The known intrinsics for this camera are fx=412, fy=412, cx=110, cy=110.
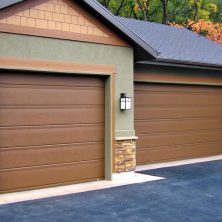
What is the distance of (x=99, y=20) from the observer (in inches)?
368

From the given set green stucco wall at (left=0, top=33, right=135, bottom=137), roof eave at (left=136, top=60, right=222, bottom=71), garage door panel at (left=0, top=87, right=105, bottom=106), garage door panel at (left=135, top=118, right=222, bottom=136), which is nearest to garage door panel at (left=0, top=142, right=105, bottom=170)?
green stucco wall at (left=0, top=33, right=135, bottom=137)

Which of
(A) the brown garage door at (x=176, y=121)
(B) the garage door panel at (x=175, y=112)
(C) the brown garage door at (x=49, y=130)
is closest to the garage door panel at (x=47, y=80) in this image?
(C) the brown garage door at (x=49, y=130)

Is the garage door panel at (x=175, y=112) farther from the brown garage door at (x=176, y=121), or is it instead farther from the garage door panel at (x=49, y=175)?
the garage door panel at (x=49, y=175)

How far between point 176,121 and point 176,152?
97 cm

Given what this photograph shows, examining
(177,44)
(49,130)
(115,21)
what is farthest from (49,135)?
(177,44)

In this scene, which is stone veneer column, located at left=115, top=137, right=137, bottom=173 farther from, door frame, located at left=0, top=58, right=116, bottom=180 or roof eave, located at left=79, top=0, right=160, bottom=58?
roof eave, located at left=79, top=0, right=160, bottom=58

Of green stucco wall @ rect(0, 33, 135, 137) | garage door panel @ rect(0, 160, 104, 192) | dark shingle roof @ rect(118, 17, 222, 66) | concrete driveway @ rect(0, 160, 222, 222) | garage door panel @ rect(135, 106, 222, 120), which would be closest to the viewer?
concrete driveway @ rect(0, 160, 222, 222)

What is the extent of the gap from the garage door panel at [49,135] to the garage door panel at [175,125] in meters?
2.48

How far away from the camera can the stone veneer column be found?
9.69m

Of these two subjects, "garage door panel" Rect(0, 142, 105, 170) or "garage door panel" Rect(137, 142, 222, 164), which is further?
"garage door panel" Rect(137, 142, 222, 164)

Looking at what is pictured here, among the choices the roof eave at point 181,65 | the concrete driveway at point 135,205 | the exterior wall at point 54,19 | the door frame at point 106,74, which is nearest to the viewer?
the concrete driveway at point 135,205

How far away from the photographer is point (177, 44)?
45.9 ft

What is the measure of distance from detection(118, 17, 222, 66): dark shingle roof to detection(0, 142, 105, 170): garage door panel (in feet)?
11.6

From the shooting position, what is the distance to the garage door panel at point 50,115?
27.2 ft
